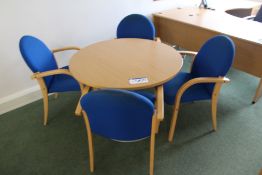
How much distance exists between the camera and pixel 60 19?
7.70 feet

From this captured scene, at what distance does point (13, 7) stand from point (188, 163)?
2079 millimetres

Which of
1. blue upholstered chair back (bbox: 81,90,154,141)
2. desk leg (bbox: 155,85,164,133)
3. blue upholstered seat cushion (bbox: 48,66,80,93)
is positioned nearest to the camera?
blue upholstered chair back (bbox: 81,90,154,141)

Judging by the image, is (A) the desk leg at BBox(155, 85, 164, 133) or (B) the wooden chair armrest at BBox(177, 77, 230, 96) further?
(B) the wooden chair armrest at BBox(177, 77, 230, 96)

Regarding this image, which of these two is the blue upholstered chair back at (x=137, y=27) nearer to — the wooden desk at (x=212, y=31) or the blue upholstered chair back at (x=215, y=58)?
the wooden desk at (x=212, y=31)

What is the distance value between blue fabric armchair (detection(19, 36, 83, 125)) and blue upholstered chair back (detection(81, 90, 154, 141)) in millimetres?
587

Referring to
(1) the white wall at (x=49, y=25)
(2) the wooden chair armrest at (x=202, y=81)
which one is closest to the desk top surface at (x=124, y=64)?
(2) the wooden chair armrest at (x=202, y=81)

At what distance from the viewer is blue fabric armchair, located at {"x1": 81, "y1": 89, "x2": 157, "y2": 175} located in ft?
3.78

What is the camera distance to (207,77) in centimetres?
172

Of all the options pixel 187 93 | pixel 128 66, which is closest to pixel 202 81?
pixel 187 93

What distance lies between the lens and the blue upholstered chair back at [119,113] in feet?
3.78

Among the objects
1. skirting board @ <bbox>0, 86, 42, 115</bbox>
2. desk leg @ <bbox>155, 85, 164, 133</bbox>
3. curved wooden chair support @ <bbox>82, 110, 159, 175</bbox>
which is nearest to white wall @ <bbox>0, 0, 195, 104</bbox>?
skirting board @ <bbox>0, 86, 42, 115</bbox>

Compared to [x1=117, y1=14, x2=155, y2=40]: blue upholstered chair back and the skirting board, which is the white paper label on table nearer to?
[x1=117, y1=14, x2=155, y2=40]: blue upholstered chair back

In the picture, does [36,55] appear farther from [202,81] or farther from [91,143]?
[202,81]

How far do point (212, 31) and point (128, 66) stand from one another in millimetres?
1270
